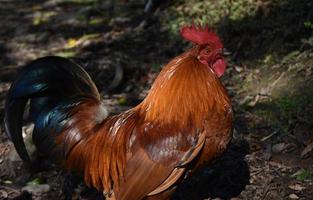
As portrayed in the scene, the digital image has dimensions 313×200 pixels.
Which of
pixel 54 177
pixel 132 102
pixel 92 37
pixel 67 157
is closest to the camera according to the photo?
pixel 67 157

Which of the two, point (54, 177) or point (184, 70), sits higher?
point (184, 70)

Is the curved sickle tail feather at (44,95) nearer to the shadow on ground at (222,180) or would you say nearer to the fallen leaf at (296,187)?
the shadow on ground at (222,180)

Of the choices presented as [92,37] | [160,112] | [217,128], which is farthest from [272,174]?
[92,37]

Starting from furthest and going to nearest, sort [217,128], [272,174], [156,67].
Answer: [156,67]
[272,174]
[217,128]

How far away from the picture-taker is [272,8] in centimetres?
743

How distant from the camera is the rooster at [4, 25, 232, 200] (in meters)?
4.17

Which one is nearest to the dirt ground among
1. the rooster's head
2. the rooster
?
the rooster

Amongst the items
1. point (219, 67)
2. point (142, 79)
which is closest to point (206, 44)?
point (219, 67)

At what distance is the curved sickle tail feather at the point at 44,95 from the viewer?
441cm

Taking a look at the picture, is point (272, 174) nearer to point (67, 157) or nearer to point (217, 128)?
point (217, 128)

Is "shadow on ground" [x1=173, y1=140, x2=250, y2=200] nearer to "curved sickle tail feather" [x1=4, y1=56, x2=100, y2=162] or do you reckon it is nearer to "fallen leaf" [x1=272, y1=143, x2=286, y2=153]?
"fallen leaf" [x1=272, y1=143, x2=286, y2=153]

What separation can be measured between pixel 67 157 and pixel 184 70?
1277 mm

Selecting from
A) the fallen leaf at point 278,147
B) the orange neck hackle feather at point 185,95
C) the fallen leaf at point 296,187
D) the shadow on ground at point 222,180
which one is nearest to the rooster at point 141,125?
the orange neck hackle feather at point 185,95

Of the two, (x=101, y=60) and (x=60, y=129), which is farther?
(x=101, y=60)
